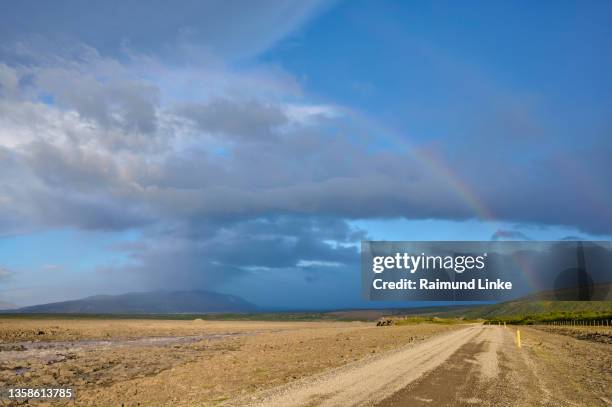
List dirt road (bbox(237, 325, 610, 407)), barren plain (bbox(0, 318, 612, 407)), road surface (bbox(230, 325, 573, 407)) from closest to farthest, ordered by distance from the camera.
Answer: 1. road surface (bbox(230, 325, 573, 407))
2. dirt road (bbox(237, 325, 610, 407))
3. barren plain (bbox(0, 318, 612, 407))

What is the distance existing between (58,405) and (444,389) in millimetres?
16322

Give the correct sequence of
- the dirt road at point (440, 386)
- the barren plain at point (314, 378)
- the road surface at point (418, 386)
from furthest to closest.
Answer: the barren plain at point (314, 378) → the dirt road at point (440, 386) → the road surface at point (418, 386)

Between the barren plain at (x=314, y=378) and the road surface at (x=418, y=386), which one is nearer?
the road surface at (x=418, y=386)

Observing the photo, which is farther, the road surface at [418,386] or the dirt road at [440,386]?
the dirt road at [440,386]

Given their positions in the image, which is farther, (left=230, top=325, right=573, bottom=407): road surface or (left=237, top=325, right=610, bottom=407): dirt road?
(left=237, top=325, right=610, bottom=407): dirt road

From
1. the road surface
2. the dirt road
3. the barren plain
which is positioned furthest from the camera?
the barren plain

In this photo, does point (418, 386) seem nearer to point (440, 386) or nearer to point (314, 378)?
point (440, 386)

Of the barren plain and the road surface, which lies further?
the barren plain

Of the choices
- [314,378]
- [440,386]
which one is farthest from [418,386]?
[314,378]

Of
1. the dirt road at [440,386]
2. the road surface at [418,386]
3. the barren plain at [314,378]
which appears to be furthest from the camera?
the barren plain at [314,378]

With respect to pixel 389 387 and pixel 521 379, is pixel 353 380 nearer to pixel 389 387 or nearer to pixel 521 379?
pixel 389 387

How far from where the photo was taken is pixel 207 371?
29.9 metres

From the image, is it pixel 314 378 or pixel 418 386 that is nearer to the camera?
pixel 418 386

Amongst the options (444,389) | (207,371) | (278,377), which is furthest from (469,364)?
(207,371)
